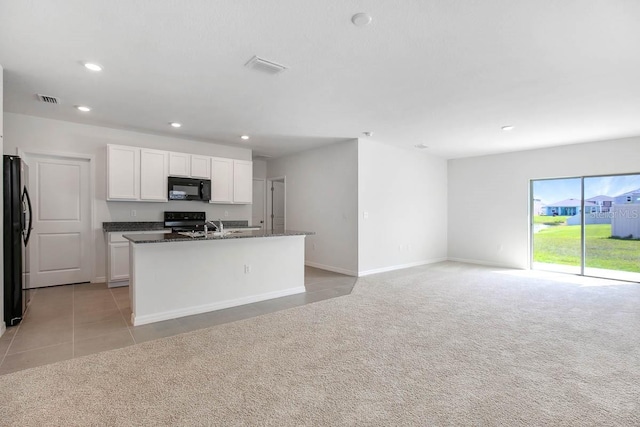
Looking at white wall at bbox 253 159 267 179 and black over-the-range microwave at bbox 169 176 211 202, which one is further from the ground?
white wall at bbox 253 159 267 179

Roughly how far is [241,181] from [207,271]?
2.84 m

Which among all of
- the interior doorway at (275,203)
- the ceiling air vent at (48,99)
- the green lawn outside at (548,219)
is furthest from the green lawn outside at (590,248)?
the ceiling air vent at (48,99)

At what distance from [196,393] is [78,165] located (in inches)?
186

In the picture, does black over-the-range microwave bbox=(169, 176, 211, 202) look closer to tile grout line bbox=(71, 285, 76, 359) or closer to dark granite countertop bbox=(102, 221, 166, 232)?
dark granite countertop bbox=(102, 221, 166, 232)

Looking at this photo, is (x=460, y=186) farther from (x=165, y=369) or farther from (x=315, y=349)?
(x=165, y=369)

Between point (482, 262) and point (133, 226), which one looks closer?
point (133, 226)

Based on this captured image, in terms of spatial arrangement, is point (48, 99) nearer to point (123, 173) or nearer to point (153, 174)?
point (123, 173)

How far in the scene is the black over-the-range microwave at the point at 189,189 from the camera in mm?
5352

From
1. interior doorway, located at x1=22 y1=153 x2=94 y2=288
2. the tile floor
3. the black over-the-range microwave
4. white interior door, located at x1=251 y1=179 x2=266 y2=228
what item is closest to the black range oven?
the black over-the-range microwave

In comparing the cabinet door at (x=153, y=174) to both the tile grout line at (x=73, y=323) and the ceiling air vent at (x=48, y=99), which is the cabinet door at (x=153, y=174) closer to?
the ceiling air vent at (x=48, y=99)

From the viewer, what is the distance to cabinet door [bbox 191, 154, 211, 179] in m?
5.62

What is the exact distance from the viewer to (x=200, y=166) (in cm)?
570

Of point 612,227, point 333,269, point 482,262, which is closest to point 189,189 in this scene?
point 333,269

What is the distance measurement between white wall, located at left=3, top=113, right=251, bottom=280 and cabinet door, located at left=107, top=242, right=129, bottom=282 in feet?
1.89
